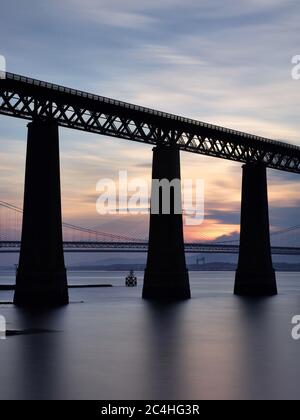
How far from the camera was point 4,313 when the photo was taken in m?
60.0

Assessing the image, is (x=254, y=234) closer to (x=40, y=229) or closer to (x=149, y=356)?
(x=40, y=229)

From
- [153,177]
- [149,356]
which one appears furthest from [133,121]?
[149,356]

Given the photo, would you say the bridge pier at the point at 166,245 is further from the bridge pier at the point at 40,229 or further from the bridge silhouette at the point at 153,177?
the bridge pier at the point at 40,229

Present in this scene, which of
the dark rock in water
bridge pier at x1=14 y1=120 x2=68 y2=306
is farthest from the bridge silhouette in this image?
the dark rock in water

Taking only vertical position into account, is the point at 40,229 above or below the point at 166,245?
below

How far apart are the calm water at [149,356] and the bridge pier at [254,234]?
74.4ft

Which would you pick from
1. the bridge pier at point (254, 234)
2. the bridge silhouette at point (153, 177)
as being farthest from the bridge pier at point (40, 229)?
the bridge pier at point (254, 234)

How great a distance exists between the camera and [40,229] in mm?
64062

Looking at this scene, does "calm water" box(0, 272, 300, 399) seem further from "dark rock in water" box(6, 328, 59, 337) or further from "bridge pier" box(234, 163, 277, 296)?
"bridge pier" box(234, 163, 277, 296)

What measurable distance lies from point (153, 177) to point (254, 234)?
16.4 metres

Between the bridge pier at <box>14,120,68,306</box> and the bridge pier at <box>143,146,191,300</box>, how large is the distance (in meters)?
12.7

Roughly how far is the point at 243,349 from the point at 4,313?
22.9 metres

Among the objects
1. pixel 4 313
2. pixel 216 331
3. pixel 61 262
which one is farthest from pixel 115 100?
pixel 216 331
